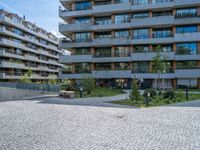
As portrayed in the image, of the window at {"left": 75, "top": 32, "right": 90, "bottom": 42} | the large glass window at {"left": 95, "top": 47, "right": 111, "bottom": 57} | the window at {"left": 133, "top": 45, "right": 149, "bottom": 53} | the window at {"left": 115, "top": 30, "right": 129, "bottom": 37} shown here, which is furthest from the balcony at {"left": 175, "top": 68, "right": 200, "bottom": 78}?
the window at {"left": 75, "top": 32, "right": 90, "bottom": 42}

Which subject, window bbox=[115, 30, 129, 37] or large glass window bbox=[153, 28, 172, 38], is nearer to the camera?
large glass window bbox=[153, 28, 172, 38]

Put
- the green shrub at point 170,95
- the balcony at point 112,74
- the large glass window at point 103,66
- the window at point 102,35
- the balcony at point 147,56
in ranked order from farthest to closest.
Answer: the window at point 102,35, the large glass window at point 103,66, the balcony at point 112,74, the balcony at point 147,56, the green shrub at point 170,95

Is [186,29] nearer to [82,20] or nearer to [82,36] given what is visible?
[82,36]

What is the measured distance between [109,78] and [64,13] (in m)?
17.3

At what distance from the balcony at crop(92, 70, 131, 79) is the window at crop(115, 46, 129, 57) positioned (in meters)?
3.72

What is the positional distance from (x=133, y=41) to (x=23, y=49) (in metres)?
36.3

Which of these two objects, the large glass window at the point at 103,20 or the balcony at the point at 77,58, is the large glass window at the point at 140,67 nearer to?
the balcony at the point at 77,58

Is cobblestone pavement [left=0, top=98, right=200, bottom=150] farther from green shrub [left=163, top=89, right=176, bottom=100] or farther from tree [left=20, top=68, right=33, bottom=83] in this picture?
tree [left=20, top=68, right=33, bottom=83]

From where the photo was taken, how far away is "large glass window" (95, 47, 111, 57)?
50.7 metres

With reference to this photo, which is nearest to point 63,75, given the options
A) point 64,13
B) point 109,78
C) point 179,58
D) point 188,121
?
point 109,78

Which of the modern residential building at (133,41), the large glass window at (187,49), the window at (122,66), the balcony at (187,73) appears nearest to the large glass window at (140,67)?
the modern residential building at (133,41)

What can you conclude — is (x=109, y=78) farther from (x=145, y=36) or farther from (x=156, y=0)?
(x=156, y=0)

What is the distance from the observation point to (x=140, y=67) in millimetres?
48906

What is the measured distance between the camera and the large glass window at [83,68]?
5119 cm
